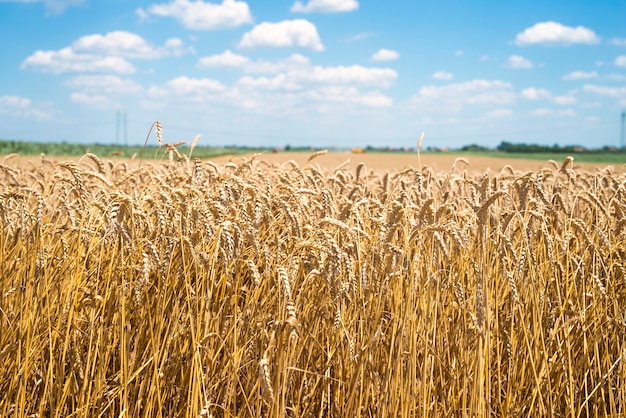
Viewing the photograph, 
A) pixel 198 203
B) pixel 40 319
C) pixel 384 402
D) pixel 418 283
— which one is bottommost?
pixel 384 402

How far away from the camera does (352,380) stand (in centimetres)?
229

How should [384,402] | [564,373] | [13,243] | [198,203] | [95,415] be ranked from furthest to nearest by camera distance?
[13,243], [198,203], [564,373], [95,415], [384,402]

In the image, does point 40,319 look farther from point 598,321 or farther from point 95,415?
point 598,321

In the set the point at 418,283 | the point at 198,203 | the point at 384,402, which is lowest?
the point at 384,402

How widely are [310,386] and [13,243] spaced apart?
1988mm

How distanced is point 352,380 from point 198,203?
1.19m

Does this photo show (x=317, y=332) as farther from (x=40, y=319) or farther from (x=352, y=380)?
(x=40, y=319)

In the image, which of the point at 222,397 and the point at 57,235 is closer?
the point at 222,397

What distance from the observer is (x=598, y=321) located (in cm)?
291

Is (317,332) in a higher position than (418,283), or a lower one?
lower

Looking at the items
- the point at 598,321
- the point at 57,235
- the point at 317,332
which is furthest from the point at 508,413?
the point at 57,235

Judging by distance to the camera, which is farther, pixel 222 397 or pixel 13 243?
pixel 13 243

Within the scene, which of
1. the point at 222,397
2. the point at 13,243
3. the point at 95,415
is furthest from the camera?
the point at 13,243

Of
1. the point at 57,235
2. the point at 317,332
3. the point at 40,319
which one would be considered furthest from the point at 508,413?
the point at 57,235
